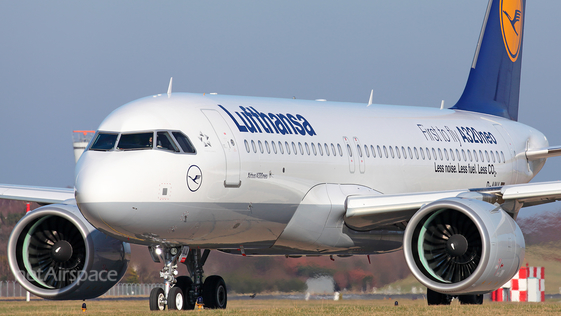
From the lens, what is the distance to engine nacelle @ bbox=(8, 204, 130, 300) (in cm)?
1579

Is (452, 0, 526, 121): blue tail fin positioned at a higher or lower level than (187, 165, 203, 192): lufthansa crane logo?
higher

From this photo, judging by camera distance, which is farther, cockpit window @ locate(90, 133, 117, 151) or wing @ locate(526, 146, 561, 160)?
wing @ locate(526, 146, 561, 160)

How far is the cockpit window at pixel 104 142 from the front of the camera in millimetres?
13352

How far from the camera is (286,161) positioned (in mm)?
15242

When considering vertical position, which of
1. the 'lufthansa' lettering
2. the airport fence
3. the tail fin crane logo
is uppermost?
the tail fin crane logo

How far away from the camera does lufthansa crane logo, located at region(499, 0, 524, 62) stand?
2425 cm

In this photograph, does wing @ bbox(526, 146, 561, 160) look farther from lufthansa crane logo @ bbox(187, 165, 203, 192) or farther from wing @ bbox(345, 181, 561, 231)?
lufthansa crane logo @ bbox(187, 165, 203, 192)

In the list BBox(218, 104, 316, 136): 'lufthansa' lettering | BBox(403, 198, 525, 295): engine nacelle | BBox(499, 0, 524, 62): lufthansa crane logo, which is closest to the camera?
BBox(403, 198, 525, 295): engine nacelle

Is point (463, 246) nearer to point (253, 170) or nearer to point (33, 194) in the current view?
point (253, 170)

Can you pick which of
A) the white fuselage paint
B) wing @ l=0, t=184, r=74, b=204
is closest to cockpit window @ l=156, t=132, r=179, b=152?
the white fuselage paint

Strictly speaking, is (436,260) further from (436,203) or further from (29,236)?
(29,236)

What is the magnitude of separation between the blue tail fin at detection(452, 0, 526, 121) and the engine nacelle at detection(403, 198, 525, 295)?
29.0 ft

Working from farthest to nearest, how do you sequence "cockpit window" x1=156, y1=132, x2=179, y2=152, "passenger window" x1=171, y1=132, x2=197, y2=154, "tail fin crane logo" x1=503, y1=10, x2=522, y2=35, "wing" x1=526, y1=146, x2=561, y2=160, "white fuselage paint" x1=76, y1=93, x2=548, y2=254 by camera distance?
"tail fin crane logo" x1=503, y1=10, x2=522, y2=35 < "wing" x1=526, y1=146, x2=561, y2=160 < "passenger window" x1=171, y1=132, x2=197, y2=154 < "cockpit window" x1=156, y1=132, x2=179, y2=152 < "white fuselage paint" x1=76, y1=93, x2=548, y2=254

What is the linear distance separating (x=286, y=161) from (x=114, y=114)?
10.1ft
